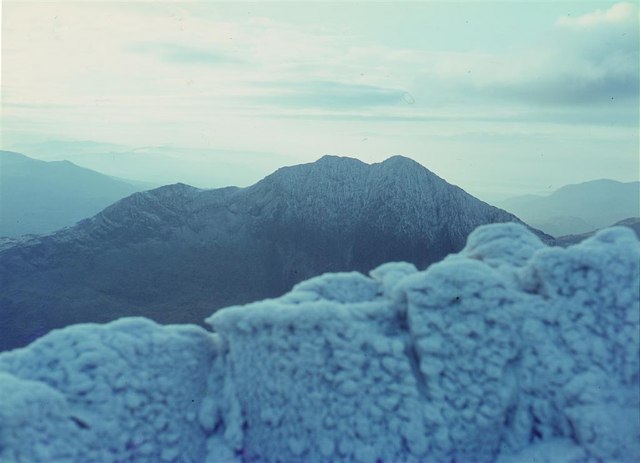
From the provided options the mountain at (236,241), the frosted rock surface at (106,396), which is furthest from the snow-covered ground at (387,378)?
the mountain at (236,241)

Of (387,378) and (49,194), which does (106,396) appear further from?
(49,194)

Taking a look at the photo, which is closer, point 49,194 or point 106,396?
point 106,396

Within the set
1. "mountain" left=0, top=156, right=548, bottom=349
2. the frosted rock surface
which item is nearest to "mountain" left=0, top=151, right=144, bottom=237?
"mountain" left=0, top=156, right=548, bottom=349

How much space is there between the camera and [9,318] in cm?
1074

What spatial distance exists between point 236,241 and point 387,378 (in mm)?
11924

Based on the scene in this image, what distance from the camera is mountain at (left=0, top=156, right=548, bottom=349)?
458 inches

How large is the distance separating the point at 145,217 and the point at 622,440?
41.5 feet

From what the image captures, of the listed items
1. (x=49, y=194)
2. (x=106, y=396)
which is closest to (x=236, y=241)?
(x=106, y=396)

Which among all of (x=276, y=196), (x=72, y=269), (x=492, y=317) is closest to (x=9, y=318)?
(x=72, y=269)

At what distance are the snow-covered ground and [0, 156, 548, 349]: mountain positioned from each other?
30.4ft

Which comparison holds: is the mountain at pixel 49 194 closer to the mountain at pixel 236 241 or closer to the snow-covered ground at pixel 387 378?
the mountain at pixel 236 241

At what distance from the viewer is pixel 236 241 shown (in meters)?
13.5

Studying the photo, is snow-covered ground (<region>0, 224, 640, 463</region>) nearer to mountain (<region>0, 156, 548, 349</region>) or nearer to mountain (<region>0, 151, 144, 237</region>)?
mountain (<region>0, 156, 548, 349</region>)

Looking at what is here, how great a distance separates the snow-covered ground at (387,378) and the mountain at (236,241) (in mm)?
9267
